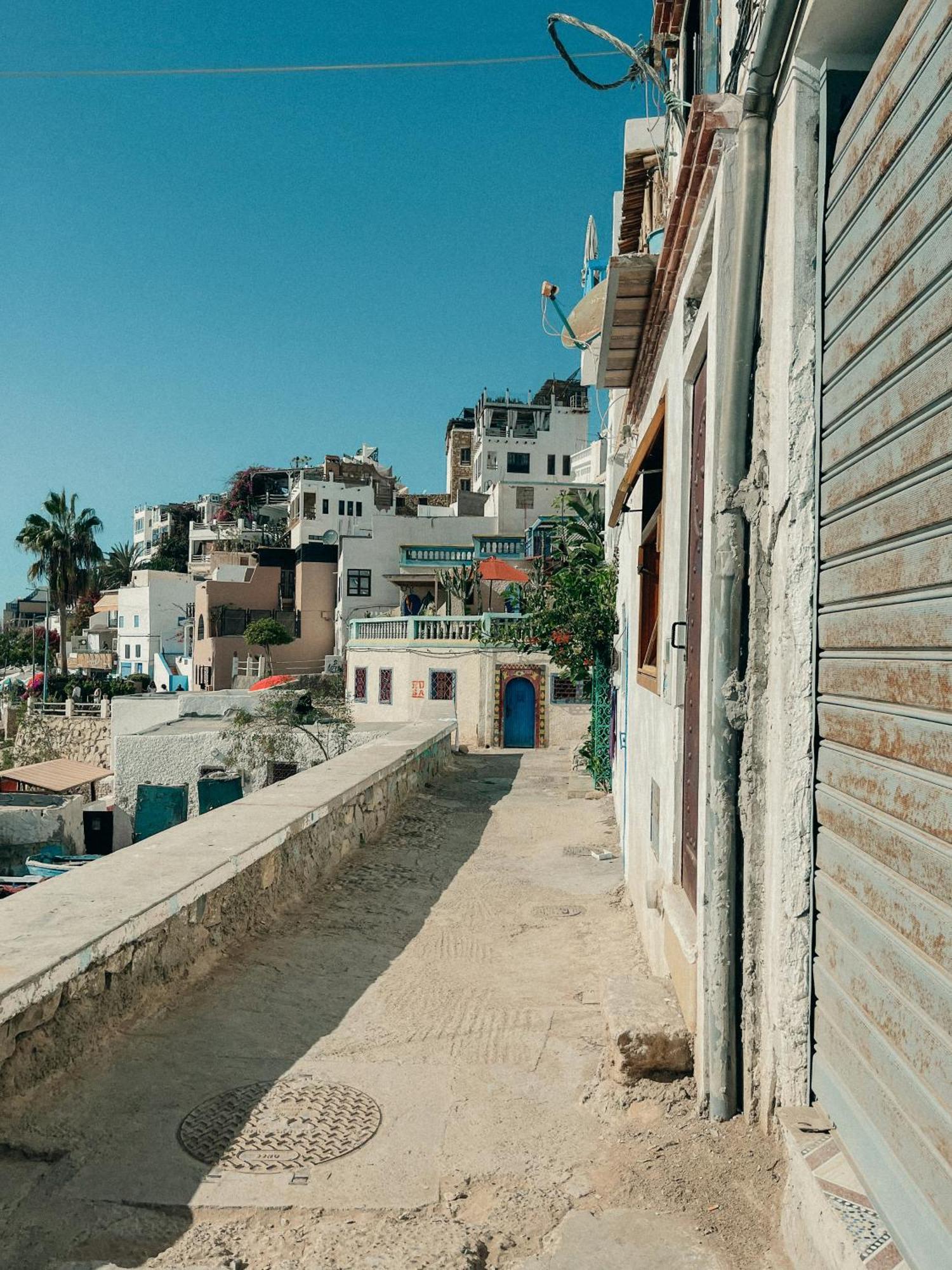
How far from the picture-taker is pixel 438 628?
27.0 m

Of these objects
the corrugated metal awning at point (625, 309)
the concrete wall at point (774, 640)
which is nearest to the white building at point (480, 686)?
the corrugated metal awning at point (625, 309)

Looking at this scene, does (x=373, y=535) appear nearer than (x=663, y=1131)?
No

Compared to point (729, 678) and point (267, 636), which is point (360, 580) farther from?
point (729, 678)

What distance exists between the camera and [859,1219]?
2.20 m

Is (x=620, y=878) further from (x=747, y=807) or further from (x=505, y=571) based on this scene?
(x=505, y=571)

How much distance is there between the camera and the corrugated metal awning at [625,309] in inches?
211

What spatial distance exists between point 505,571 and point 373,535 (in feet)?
47.6

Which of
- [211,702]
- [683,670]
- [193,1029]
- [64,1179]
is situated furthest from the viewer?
[211,702]

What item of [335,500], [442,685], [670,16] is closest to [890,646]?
[670,16]

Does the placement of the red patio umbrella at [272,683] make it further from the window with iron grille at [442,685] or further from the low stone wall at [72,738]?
the window with iron grille at [442,685]

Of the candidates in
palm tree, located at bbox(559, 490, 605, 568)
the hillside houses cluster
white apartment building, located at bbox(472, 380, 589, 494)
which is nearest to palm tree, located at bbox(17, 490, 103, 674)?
the hillside houses cluster

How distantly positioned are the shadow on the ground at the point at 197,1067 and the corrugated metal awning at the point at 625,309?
4.16 metres

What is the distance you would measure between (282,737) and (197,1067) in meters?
16.8

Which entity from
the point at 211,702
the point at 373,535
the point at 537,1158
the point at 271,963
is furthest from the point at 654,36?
the point at 373,535
